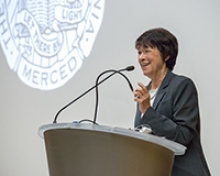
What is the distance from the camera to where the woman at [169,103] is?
1172 mm

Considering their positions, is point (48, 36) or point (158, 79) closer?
point (158, 79)

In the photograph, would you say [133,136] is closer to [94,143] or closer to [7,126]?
[94,143]

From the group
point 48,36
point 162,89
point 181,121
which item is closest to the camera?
point 181,121

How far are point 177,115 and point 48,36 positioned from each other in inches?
56.7

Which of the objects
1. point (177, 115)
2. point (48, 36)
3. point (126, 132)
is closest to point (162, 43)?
point (177, 115)

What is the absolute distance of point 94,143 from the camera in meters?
0.87

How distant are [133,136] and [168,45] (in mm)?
662

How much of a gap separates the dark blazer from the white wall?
1.79 ft

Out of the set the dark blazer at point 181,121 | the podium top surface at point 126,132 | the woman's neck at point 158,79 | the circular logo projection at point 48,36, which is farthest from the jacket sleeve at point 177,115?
the circular logo projection at point 48,36

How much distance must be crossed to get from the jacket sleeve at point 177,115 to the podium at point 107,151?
10.3 inches

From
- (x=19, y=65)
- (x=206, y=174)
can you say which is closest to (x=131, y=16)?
(x=19, y=65)

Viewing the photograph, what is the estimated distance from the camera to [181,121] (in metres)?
1.24

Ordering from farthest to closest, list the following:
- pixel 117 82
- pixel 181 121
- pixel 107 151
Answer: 1. pixel 117 82
2. pixel 181 121
3. pixel 107 151

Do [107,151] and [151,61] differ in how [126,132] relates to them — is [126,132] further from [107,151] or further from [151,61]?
[151,61]
